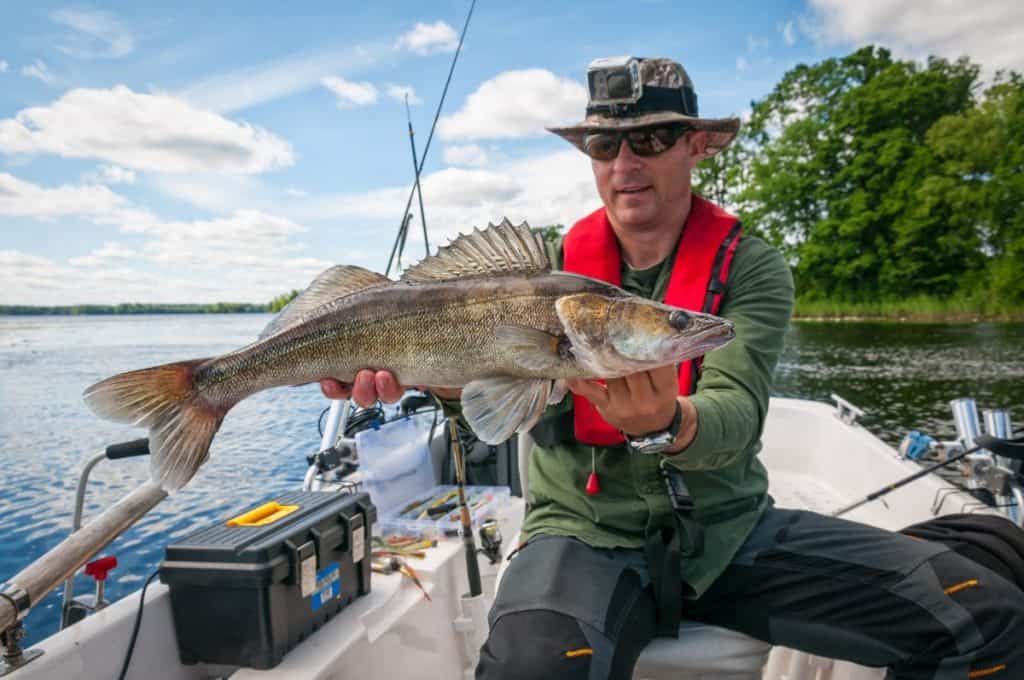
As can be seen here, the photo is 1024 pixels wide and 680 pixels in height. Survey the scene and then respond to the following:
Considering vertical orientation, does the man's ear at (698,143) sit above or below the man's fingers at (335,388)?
above

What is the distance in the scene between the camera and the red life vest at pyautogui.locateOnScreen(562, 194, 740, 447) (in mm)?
2664

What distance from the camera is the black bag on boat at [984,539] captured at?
2.53 meters

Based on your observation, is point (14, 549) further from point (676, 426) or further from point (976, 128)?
point (976, 128)

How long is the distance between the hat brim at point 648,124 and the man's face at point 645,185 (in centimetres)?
9

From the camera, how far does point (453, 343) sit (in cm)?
232

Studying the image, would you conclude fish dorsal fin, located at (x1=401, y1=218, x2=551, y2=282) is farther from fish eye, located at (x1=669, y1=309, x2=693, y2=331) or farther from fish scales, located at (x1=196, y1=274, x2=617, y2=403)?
fish eye, located at (x1=669, y1=309, x2=693, y2=331)

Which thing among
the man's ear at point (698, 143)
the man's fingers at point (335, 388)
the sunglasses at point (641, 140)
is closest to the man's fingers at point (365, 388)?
the man's fingers at point (335, 388)

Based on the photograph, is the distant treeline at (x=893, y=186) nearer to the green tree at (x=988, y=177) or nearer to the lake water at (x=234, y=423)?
the green tree at (x=988, y=177)

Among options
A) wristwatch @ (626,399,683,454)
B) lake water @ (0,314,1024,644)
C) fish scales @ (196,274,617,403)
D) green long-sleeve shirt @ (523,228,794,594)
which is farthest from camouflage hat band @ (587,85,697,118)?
lake water @ (0,314,1024,644)

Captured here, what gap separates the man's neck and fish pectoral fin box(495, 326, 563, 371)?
40.5 inches

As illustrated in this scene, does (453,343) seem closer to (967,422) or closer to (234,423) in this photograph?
(967,422)

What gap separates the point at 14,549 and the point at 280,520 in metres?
8.59

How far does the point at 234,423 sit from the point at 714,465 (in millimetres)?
16017

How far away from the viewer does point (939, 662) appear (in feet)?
7.18
